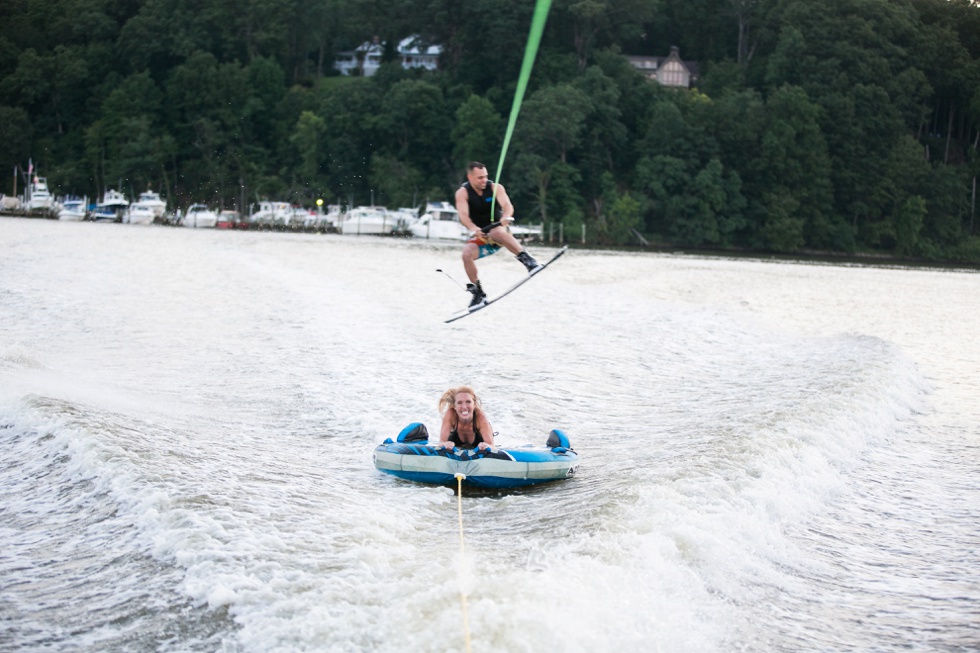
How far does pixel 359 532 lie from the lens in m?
7.73

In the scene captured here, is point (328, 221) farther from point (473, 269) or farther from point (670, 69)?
point (473, 269)

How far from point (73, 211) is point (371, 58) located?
3955 centimetres

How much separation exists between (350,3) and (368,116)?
79.1 ft

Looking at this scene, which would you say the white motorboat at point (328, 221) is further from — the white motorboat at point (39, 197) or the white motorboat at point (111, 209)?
the white motorboat at point (39, 197)

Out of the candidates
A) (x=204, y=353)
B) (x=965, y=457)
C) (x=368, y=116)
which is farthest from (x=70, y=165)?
(x=965, y=457)

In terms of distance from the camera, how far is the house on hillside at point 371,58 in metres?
94.4

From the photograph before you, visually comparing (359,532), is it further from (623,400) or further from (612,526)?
(623,400)

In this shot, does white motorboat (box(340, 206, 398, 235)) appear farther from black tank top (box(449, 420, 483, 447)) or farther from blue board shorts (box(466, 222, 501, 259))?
black tank top (box(449, 420, 483, 447))

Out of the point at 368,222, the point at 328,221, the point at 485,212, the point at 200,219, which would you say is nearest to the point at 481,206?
the point at 485,212

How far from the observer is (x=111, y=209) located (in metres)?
72.0

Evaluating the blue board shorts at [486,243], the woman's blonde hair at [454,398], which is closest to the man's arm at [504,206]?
the blue board shorts at [486,243]

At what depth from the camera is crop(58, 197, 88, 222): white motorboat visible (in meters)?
70.4

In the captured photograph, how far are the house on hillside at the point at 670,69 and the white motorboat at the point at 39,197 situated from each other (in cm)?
4714

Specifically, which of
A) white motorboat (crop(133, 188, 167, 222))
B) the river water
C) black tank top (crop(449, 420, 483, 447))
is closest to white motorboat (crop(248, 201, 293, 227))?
white motorboat (crop(133, 188, 167, 222))
